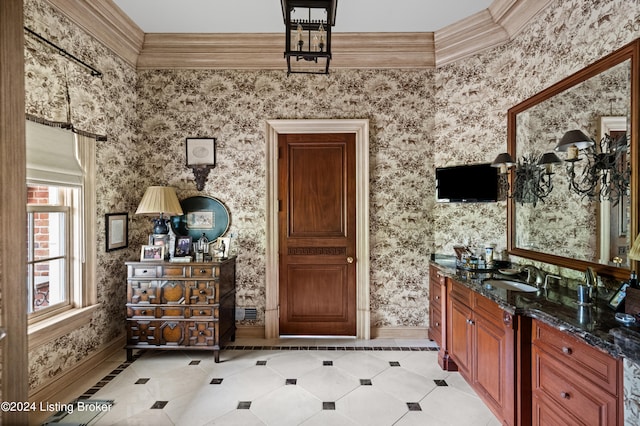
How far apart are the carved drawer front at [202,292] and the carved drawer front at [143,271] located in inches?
14.9

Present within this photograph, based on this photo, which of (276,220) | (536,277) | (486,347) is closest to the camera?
(486,347)

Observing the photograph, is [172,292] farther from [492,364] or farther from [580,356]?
[580,356]

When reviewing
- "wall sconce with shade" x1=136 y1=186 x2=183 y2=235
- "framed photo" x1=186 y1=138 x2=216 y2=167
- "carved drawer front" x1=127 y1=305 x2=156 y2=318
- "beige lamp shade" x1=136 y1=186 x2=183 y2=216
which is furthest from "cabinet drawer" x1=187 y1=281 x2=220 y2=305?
"framed photo" x1=186 y1=138 x2=216 y2=167

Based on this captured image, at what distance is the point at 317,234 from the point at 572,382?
2669mm

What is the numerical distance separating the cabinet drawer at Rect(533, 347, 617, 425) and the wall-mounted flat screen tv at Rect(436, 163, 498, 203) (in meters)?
1.81

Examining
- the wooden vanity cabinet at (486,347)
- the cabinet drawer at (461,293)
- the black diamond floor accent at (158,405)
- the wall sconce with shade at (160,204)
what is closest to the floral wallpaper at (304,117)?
the wall sconce with shade at (160,204)

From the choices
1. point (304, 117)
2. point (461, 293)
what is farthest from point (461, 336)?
point (304, 117)

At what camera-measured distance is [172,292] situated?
3.25m

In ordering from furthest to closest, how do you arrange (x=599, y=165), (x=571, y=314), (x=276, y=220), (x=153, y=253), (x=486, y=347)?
1. (x=276, y=220)
2. (x=153, y=253)
3. (x=486, y=347)
4. (x=599, y=165)
5. (x=571, y=314)

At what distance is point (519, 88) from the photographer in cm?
301

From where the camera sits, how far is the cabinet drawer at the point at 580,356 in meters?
1.39

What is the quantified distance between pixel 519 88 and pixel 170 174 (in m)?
3.77

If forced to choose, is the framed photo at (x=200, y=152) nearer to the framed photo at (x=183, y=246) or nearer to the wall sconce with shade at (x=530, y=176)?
the framed photo at (x=183, y=246)

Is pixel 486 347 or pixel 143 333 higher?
pixel 486 347
